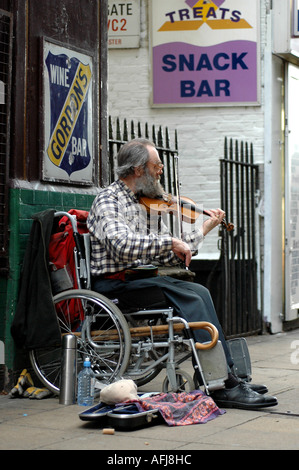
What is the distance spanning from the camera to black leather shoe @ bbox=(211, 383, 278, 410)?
5.12 meters

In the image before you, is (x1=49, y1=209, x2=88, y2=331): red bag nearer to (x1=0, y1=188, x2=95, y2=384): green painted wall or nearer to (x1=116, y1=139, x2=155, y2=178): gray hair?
(x1=0, y1=188, x2=95, y2=384): green painted wall

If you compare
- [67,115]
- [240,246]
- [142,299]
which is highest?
[67,115]

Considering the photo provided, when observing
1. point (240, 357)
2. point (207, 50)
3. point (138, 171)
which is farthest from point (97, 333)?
point (207, 50)

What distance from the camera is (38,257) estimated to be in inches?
219

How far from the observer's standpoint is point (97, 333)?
17.8ft

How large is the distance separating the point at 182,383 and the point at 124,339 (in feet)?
1.50

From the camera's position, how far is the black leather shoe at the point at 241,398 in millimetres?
5125

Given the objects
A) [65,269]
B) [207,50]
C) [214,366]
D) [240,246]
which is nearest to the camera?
[214,366]

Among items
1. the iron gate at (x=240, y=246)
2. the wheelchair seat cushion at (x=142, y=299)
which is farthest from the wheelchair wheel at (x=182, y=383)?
the iron gate at (x=240, y=246)

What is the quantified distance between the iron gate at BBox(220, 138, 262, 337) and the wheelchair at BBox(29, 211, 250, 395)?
3389mm


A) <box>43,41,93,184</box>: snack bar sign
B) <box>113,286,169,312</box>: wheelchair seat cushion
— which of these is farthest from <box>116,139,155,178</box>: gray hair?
<box>113,286,169,312</box>: wheelchair seat cushion

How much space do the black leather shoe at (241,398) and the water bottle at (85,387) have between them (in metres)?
0.75

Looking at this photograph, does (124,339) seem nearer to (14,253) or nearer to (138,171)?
(14,253)

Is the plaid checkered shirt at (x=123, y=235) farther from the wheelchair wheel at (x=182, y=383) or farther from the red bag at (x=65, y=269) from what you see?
the wheelchair wheel at (x=182, y=383)
